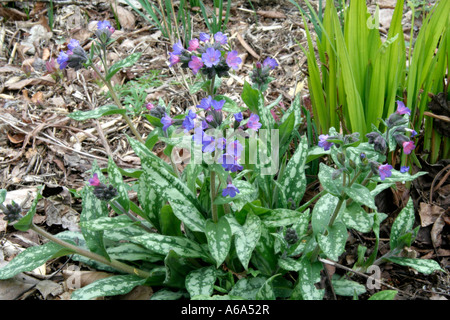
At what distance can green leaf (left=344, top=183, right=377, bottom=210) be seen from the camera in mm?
1682

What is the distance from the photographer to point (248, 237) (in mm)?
1899

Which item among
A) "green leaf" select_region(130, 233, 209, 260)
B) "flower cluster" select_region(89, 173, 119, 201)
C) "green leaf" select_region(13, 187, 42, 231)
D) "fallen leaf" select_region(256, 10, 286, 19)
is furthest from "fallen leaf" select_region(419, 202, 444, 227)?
"fallen leaf" select_region(256, 10, 286, 19)

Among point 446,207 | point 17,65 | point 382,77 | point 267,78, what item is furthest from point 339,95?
point 17,65

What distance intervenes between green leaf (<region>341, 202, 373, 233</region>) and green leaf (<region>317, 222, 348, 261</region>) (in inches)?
2.1

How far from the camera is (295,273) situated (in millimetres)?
2273

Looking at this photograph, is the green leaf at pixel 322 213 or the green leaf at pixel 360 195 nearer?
the green leaf at pixel 360 195

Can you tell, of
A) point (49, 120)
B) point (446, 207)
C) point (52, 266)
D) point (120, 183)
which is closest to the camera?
point (120, 183)

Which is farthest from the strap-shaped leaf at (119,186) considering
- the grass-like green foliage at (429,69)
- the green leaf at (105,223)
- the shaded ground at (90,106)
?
the grass-like green foliage at (429,69)

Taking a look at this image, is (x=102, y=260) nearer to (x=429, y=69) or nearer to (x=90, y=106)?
(x=90, y=106)

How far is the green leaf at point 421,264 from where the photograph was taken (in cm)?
207

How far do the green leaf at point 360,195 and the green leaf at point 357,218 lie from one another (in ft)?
0.81

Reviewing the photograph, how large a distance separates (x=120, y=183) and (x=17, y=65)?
2223 mm

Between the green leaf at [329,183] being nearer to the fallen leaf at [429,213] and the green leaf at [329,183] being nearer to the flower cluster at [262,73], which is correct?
the flower cluster at [262,73]
